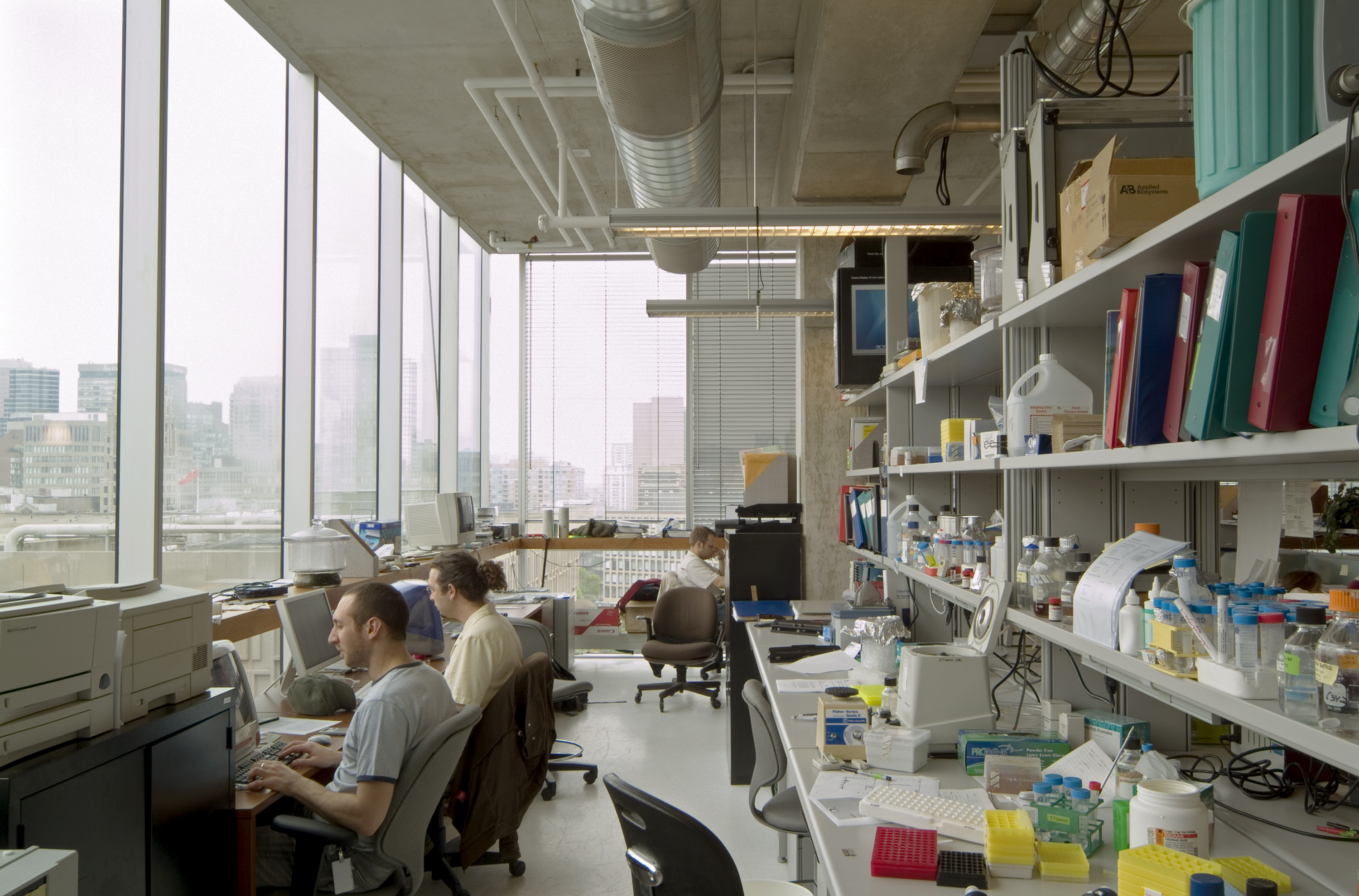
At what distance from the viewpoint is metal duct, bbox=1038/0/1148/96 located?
3367mm

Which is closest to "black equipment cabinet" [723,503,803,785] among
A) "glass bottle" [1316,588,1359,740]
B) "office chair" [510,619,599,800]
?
"office chair" [510,619,599,800]

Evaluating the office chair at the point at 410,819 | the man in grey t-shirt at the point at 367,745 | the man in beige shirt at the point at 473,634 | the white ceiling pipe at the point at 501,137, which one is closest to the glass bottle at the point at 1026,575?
the office chair at the point at 410,819

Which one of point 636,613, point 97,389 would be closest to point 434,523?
point 636,613

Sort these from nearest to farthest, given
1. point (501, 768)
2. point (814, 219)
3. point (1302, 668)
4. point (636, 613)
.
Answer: point (1302, 668) → point (501, 768) → point (814, 219) → point (636, 613)

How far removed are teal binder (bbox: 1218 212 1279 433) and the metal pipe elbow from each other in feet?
9.92

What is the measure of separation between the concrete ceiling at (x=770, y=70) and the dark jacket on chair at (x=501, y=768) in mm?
2381

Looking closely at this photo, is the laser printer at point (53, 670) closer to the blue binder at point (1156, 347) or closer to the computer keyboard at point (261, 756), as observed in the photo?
the computer keyboard at point (261, 756)

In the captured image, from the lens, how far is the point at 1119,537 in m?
2.11

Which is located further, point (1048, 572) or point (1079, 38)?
point (1079, 38)

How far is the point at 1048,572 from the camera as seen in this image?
78.7 inches

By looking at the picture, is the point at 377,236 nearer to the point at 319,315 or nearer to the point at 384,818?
the point at 319,315

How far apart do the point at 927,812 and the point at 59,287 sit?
3.16m

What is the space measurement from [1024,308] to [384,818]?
83.9 inches

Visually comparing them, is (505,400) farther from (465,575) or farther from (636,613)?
(465,575)
